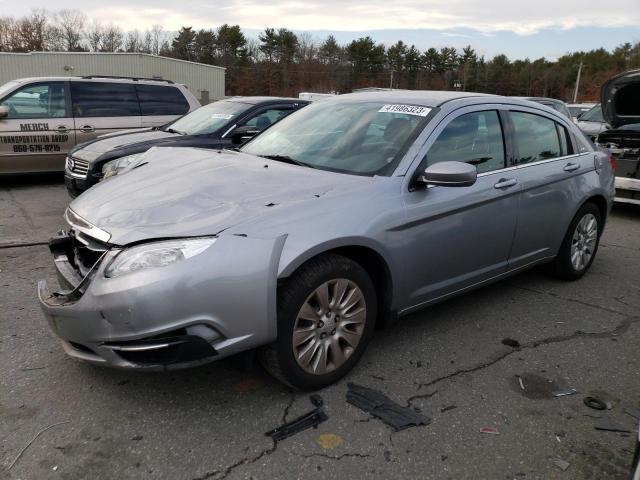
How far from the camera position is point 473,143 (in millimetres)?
3797

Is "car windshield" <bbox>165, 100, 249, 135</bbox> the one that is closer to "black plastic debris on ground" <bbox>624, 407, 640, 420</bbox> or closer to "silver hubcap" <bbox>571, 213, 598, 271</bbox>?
"silver hubcap" <bbox>571, 213, 598, 271</bbox>

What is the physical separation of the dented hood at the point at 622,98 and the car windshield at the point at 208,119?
4660 mm

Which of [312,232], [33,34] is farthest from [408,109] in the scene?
[33,34]

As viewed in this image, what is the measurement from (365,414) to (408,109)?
2.04 metres

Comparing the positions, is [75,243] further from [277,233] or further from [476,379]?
[476,379]

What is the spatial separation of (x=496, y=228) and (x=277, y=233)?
1.88 meters

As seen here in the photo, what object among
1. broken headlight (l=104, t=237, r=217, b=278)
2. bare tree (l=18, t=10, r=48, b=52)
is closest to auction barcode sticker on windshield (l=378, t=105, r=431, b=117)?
broken headlight (l=104, t=237, r=217, b=278)

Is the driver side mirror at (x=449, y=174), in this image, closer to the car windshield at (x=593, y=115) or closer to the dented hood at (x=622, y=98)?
the dented hood at (x=622, y=98)

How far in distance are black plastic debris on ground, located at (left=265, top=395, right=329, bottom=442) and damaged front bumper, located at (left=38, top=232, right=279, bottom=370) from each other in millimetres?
451

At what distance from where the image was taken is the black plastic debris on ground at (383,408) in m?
2.79

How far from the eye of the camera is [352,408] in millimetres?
2898

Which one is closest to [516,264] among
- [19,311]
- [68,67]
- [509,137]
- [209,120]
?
[509,137]

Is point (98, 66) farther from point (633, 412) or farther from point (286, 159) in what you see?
point (633, 412)

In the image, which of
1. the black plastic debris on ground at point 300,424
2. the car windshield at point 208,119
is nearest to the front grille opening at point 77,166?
the car windshield at point 208,119
